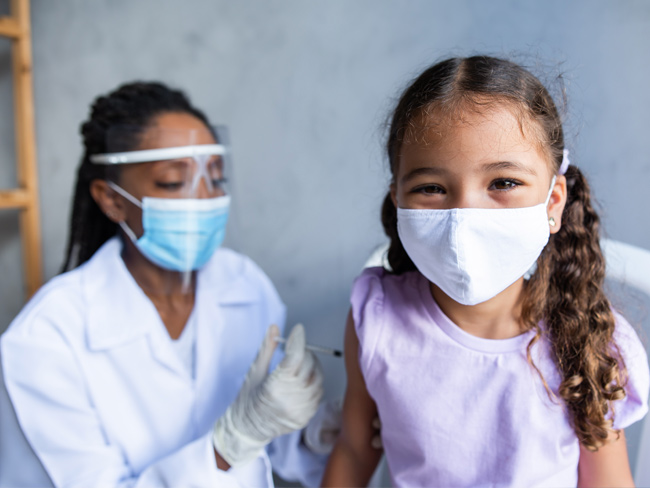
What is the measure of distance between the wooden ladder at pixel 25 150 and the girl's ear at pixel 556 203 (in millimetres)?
1891

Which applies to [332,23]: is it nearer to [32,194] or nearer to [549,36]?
[549,36]

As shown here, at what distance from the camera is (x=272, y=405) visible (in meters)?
1.04

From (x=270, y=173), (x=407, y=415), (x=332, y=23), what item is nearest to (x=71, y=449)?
(x=407, y=415)

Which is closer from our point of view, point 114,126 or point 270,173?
point 114,126

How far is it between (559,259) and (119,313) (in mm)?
969

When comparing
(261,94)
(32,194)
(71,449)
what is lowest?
(71,449)

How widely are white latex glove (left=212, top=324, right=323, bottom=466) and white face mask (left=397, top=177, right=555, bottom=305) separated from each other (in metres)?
0.38

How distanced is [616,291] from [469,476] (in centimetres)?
49

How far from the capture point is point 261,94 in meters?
1.62

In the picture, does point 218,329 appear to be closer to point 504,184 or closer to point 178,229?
point 178,229

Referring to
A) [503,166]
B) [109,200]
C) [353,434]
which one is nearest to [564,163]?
[503,166]

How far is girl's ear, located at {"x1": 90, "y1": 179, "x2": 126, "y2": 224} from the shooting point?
1.31 metres

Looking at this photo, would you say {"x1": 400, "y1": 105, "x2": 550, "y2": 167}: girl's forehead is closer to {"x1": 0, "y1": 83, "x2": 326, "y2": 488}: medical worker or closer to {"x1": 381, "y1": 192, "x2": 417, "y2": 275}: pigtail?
{"x1": 381, "y1": 192, "x2": 417, "y2": 275}: pigtail

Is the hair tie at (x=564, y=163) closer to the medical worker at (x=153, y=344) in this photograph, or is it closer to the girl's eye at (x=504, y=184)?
the girl's eye at (x=504, y=184)
